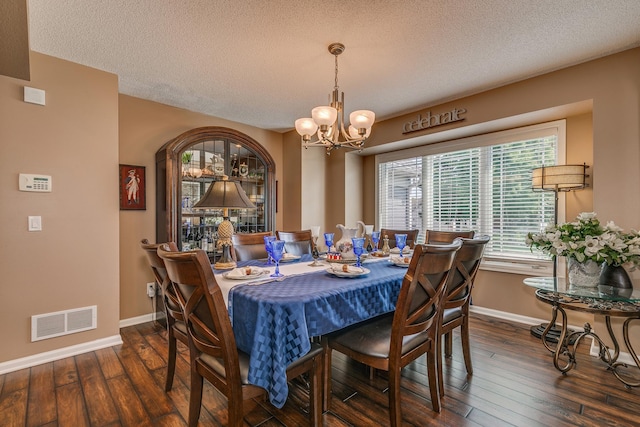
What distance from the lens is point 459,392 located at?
2.03 meters

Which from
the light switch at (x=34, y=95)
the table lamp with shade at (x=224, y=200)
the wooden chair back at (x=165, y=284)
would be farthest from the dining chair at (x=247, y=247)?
the light switch at (x=34, y=95)

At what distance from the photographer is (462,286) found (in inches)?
81.9

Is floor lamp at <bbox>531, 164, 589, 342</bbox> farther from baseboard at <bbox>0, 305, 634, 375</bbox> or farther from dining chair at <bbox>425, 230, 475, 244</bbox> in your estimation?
dining chair at <bbox>425, 230, 475, 244</bbox>

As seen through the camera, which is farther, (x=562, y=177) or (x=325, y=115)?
(x=562, y=177)

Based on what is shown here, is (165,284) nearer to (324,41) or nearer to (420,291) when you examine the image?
(420,291)

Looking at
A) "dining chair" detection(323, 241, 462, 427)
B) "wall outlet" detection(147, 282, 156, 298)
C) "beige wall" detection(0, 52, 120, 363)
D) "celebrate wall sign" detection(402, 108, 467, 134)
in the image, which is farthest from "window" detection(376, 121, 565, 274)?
"beige wall" detection(0, 52, 120, 363)

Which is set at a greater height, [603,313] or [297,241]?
[297,241]

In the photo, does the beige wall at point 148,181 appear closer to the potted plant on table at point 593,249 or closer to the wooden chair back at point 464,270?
the wooden chair back at point 464,270

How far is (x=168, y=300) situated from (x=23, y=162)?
5.75ft

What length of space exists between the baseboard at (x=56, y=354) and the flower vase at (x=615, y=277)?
4.02 meters

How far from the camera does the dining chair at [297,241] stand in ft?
9.87

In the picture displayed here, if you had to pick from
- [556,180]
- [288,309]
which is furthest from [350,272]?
[556,180]

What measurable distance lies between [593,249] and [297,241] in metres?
2.31

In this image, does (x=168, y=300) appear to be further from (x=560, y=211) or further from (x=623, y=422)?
(x=560, y=211)
